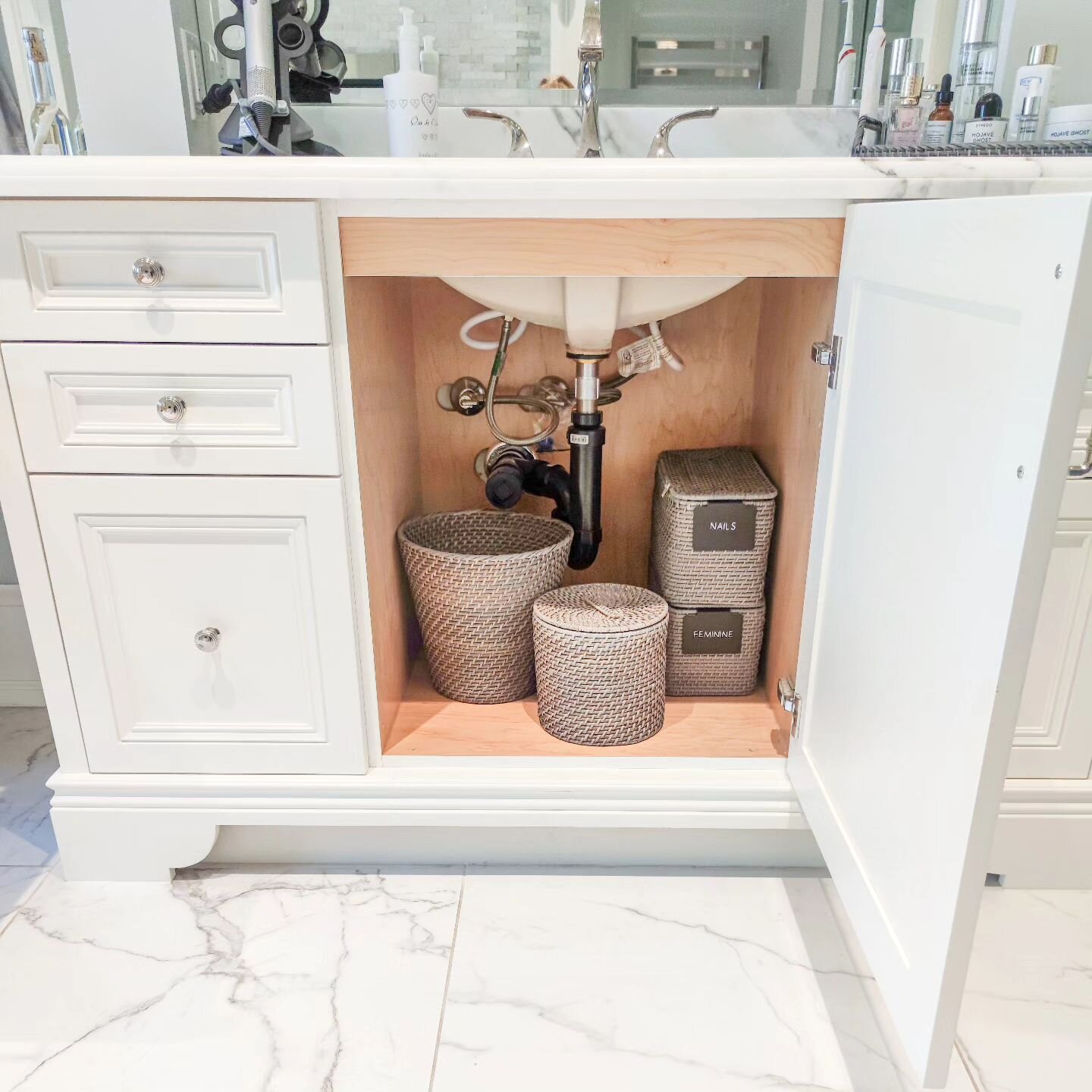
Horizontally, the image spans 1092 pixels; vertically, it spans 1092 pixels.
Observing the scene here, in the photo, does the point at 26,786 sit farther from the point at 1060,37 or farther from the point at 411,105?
the point at 1060,37

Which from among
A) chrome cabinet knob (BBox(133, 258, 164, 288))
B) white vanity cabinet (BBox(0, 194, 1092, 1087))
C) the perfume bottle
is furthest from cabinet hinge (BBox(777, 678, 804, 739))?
the perfume bottle

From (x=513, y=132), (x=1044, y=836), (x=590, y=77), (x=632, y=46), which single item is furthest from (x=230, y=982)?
(x=632, y=46)

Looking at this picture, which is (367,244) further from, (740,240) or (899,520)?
(899,520)

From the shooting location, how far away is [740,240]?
836 mm

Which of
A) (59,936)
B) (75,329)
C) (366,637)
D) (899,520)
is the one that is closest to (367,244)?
(75,329)

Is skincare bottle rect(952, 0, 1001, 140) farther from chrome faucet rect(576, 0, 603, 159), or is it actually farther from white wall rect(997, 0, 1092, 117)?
chrome faucet rect(576, 0, 603, 159)

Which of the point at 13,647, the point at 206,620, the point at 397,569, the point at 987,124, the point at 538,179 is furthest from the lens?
the point at 13,647

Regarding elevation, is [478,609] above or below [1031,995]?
above

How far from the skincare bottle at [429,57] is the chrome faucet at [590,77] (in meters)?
0.19

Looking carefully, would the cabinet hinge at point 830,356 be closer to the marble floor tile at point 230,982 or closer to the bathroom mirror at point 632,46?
the bathroom mirror at point 632,46

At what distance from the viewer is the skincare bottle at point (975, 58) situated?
3.45 ft

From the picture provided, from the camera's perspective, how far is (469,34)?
3.77 ft

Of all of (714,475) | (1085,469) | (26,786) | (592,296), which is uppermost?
(592,296)

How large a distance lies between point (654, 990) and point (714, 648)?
17.8 inches
